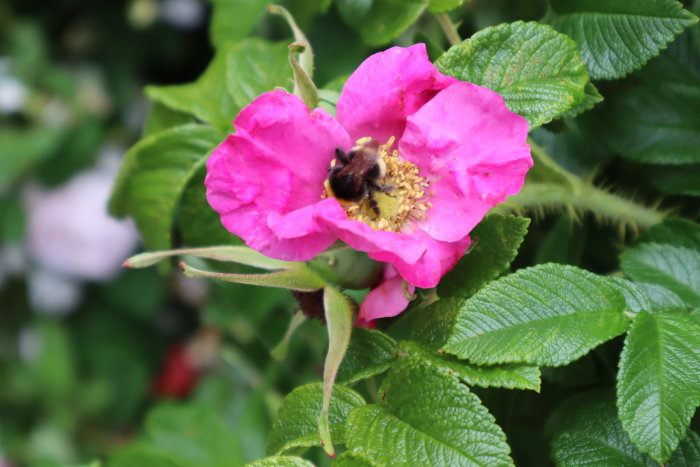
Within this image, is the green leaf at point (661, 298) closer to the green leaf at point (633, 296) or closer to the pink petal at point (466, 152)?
the green leaf at point (633, 296)

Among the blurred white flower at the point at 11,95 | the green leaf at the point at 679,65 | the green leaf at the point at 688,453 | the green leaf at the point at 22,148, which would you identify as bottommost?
the green leaf at the point at 22,148

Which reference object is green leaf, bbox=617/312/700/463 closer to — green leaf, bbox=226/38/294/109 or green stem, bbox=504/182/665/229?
green stem, bbox=504/182/665/229

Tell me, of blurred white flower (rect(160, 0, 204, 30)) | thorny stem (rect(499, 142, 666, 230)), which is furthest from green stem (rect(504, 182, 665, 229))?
blurred white flower (rect(160, 0, 204, 30))

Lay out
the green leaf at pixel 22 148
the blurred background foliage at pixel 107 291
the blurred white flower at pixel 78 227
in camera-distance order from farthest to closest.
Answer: the blurred white flower at pixel 78 227
the green leaf at pixel 22 148
the blurred background foliage at pixel 107 291

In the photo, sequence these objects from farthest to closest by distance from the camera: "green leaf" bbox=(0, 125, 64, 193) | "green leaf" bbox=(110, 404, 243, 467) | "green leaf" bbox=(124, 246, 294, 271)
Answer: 1. "green leaf" bbox=(0, 125, 64, 193)
2. "green leaf" bbox=(110, 404, 243, 467)
3. "green leaf" bbox=(124, 246, 294, 271)

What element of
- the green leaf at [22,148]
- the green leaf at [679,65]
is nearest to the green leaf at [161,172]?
the green leaf at [679,65]

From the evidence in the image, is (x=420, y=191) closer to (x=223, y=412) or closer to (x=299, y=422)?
(x=299, y=422)
